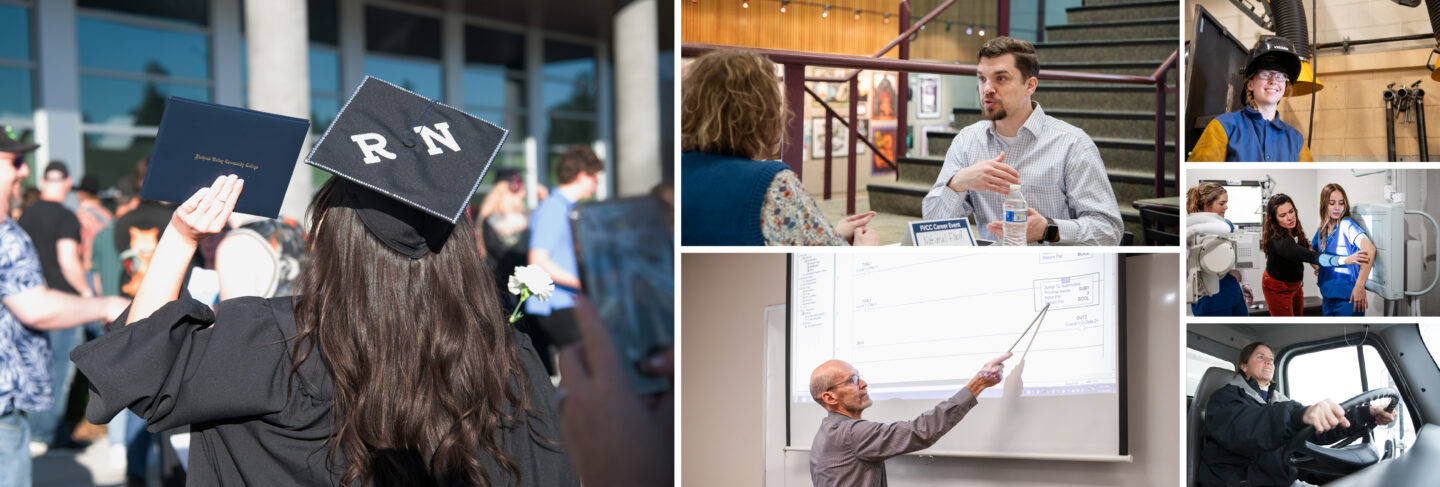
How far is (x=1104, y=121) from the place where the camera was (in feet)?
7.29

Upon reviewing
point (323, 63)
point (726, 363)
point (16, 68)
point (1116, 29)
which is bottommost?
point (726, 363)

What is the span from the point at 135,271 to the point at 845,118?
10.1 ft

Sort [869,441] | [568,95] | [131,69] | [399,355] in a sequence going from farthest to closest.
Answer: [568,95], [131,69], [869,441], [399,355]

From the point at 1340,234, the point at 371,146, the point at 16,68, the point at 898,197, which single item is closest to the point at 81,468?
the point at 16,68

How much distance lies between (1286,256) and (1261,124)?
356 mm

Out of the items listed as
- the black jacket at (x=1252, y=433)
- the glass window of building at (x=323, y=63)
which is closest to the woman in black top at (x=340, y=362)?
the black jacket at (x=1252, y=433)

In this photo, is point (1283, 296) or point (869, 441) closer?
point (1283, 296)

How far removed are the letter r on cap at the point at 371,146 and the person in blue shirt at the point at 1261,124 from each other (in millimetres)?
2047

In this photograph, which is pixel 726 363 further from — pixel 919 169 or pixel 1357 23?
pixel 1357 23

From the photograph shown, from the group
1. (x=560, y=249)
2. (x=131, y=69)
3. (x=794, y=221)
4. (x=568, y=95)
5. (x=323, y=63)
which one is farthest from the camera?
(x=568, y=95)

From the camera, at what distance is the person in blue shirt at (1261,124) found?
2.38 meters

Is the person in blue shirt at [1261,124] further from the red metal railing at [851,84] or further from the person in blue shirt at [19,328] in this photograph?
the person in blue shirt at [19,328]

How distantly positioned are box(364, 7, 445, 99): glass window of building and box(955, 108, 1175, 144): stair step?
636cm

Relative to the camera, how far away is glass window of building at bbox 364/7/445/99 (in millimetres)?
7656
